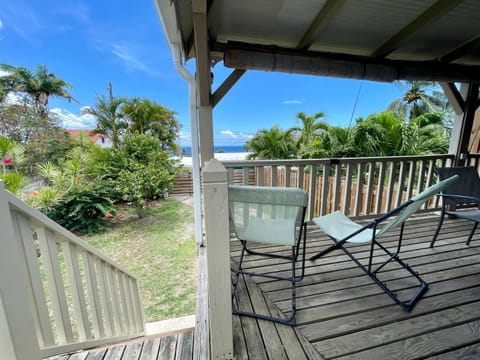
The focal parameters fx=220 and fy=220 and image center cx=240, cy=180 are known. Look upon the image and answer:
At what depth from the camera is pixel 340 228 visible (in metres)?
1.91

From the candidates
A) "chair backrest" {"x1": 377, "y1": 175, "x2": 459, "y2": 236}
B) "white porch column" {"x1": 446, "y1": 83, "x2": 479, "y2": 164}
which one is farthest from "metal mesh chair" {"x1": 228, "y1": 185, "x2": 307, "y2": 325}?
"white porch column" {"x1": 446, "y1": 83, "x2": 479, "y2": 164}

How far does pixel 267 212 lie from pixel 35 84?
14353 mm

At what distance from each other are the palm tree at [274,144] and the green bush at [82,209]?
5.66 meters

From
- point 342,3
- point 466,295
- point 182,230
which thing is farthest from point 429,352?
point 182,230

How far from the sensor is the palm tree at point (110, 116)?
8.94m

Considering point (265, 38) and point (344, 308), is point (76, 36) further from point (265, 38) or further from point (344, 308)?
point (344, 308)

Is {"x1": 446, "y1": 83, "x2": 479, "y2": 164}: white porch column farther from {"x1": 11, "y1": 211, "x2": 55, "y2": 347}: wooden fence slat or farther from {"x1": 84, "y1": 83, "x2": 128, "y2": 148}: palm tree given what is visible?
{"x1": 84, "y1": 83, "x2": 128, "y2": 148}: palm tree

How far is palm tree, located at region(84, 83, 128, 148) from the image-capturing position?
8.94 metres

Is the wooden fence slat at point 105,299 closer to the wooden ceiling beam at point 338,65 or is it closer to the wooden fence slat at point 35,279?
the wooden fence slat at point 35,279

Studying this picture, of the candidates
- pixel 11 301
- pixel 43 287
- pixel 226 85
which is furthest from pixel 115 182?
pixel 11 301

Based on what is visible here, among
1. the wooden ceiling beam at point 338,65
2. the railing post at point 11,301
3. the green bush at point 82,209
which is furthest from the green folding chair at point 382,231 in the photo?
the green bush at point 82,209

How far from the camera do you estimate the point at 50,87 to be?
11.2m

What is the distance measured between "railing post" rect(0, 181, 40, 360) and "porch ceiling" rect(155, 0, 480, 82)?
170cm

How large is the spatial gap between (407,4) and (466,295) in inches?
93.1
